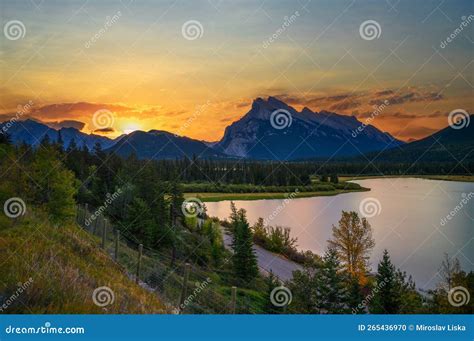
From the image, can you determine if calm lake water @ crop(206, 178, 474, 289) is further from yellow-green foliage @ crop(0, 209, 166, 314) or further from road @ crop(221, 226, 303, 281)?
yellow-green foliage @ crop(0, 209, 166, 314)

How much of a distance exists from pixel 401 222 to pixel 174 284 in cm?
2745

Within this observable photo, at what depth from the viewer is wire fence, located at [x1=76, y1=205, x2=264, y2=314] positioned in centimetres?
1091

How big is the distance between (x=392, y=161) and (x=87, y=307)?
58090 mm

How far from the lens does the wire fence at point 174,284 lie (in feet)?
35.8

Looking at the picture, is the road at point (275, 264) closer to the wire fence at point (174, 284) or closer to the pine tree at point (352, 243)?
the pine tree at point (352, 243)

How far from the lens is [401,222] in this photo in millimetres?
37375

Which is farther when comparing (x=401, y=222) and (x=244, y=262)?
(x=401, y=222)

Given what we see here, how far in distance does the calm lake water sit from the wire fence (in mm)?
7594

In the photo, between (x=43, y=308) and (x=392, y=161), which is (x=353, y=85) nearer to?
(x=43, y=308)

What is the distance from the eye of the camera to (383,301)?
18359 millimetres

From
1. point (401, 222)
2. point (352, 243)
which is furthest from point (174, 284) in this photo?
point (401, 222)

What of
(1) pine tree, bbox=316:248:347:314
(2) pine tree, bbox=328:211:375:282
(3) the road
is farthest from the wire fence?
(2) pine tree, bbox=328:211:375:282

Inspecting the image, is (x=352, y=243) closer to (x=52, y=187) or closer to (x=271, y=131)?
(x=52, y=187)

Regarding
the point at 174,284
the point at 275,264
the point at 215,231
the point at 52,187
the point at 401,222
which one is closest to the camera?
the point at 174,284
